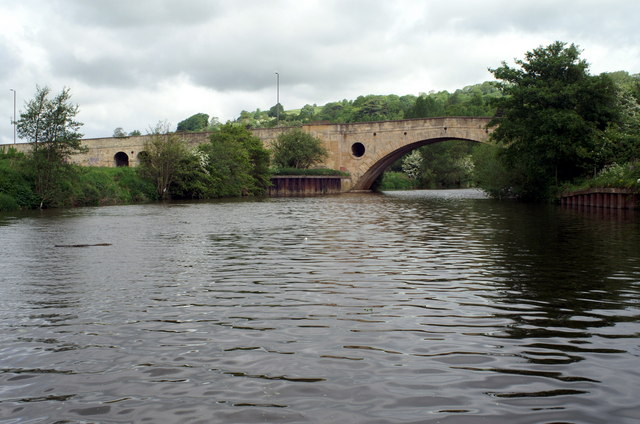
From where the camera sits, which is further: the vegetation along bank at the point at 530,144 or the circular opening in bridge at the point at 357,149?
the circular opening in bridge at the point at 357,149

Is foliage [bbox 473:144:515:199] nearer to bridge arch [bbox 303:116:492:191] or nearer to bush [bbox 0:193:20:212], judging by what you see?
bridge arch [bbox 303:116:492:191]

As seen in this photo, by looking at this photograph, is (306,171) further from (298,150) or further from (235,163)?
(235,163)

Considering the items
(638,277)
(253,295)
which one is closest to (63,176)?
(253,295)

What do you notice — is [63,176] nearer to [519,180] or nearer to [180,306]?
[519,180]

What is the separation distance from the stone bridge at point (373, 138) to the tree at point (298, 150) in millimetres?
1339

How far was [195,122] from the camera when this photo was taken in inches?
6880

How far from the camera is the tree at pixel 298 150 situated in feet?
199

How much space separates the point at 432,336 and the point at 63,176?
30.7 meters

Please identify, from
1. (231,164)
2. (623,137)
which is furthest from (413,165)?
(623,137)

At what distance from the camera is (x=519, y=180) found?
3562 cm

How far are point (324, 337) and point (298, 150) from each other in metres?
55.5

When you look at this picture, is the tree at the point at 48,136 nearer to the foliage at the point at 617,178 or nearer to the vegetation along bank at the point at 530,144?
the vegetation along bank at the point at 530,144

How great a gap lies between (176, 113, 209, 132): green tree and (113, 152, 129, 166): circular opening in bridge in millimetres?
93878

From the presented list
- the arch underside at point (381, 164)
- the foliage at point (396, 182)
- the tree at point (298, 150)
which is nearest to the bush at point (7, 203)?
the tree at point (298, 150)
